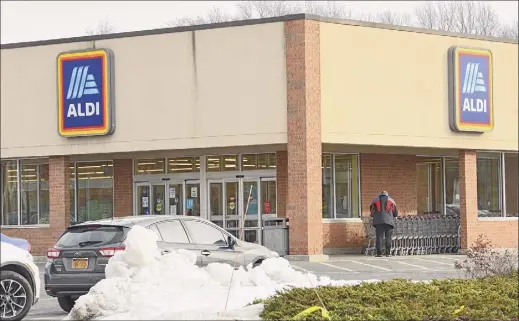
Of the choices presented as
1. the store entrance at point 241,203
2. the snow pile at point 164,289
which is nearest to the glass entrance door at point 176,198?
the store entrance at point 241,203

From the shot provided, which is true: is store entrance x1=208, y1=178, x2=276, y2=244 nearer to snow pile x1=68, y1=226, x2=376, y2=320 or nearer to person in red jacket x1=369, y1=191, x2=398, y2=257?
person in red jacket x1=369, y1=191, x2=398, y2=257

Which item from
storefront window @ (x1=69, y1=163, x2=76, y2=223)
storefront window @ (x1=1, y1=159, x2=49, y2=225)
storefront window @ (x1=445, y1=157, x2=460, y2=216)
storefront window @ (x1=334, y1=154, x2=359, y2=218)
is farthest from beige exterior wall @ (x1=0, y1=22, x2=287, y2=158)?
storefront window @ (x1=445, y1=157, x2=460, y2=216)

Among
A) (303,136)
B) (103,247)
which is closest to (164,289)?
(103,247)

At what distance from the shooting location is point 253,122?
2889 centimetres

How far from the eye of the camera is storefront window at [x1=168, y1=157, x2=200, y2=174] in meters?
32.8

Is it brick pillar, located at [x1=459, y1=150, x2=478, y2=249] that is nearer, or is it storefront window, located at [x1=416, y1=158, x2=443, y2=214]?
brick pillar, located at [x1=459, y1=150, x2=478, y2=249]

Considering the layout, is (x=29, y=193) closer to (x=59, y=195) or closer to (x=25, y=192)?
(x=25, y=192)

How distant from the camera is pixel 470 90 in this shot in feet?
104

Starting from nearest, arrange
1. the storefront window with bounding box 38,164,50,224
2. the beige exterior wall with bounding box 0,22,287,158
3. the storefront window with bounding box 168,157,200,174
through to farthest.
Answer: the beige exterior wall with bounding box 0,22,287,158 < the storefront window with bounding box 168,157,200,174 < the storefront window with bounding box 38,164,50,224

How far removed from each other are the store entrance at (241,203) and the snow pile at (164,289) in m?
16.3

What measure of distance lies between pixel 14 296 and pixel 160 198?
19.5m

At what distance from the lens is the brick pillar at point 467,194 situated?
106ft

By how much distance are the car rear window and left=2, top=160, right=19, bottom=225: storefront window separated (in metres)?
17.8

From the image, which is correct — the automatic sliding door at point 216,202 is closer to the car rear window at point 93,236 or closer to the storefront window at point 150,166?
the storefront window at point 150,166
